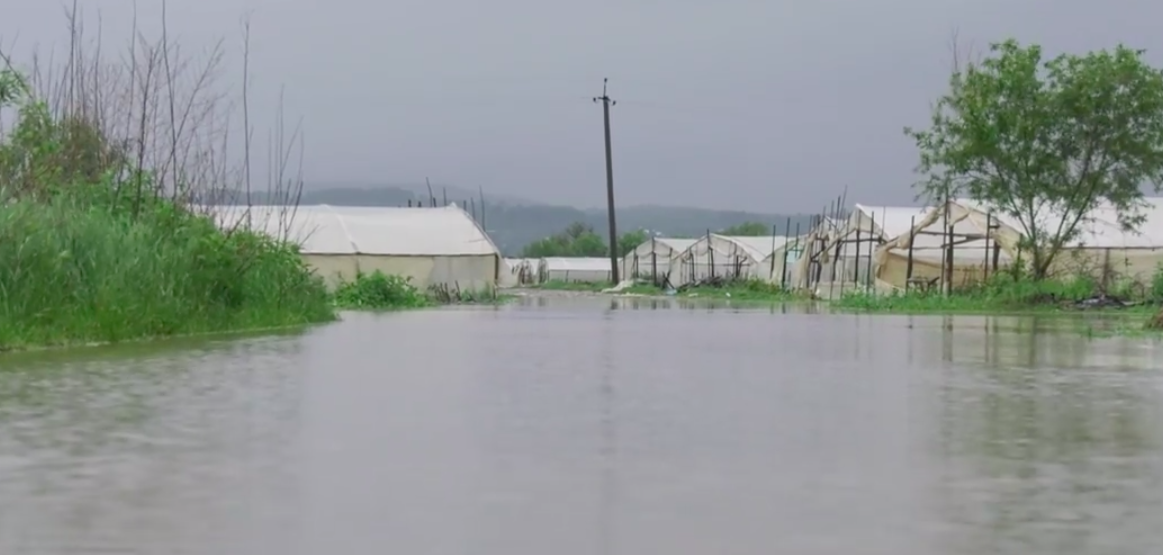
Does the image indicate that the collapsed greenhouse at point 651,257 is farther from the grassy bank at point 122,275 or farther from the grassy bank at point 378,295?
the grassy bank at point 122,275

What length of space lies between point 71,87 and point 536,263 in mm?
74029

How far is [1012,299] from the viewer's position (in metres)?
29.9

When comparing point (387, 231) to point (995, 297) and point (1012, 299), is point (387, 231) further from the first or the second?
point (1012, 299)

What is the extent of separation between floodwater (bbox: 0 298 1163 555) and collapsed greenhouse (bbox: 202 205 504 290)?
25.1 meters

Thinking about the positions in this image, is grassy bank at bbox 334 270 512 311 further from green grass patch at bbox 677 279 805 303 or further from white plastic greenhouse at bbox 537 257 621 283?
white plastic greenhouse at bbox 537 257 621 283

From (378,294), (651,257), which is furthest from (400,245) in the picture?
(651,257)

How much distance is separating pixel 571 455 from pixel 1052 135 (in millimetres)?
26905

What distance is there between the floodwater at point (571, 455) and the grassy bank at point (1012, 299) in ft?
53.5

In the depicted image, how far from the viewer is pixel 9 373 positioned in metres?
9.47

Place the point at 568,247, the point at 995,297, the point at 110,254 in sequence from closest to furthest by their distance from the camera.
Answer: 1. the point at 110,254
2. the point at 995,297
3. the point at 568,247

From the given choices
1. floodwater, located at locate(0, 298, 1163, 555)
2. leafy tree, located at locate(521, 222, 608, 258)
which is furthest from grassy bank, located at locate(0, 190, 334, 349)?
leafy tree, located at locate(521, 222, 608, 258)

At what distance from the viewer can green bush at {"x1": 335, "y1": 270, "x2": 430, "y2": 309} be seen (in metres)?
30.2

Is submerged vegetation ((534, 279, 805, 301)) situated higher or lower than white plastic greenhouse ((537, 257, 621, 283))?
lower

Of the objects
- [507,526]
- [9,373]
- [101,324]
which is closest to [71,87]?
[101,324]
